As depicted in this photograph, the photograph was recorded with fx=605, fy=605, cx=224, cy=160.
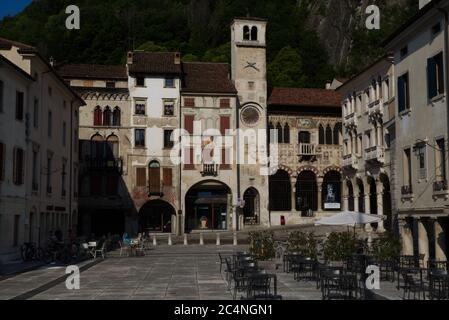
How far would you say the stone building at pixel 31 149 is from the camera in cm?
2784

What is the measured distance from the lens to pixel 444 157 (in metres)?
22.5

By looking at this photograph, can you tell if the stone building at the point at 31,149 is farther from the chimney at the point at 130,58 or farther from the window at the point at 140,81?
the chimney at the point at 130,58

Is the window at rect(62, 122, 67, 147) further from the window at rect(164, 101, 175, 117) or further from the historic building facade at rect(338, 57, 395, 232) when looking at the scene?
the historic building facade at rect(338, 57, 395, 232)

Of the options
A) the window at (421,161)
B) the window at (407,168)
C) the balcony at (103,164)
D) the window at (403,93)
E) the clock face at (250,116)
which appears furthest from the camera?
the clock face at (250,116)

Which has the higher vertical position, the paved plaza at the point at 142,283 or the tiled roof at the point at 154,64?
the tiled roof at the point at 154,64

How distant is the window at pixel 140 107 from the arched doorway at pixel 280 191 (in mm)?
12939

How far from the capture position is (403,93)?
2628 centimetres

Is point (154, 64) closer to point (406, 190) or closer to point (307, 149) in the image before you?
point (307, 149)

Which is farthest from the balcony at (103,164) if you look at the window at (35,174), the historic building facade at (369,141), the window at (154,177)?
the historic building facade at (369,141)

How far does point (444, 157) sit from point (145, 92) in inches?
1375

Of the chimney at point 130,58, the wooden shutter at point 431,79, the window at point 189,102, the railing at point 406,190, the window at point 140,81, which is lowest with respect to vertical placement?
the railing at point 406,190

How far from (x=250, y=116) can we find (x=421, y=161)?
31.2 meters

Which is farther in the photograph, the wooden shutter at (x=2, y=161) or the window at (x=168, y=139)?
the window at (x=168, y=139)
